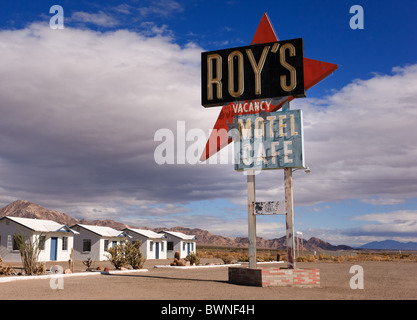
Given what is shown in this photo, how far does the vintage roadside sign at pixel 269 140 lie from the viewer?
648 inches

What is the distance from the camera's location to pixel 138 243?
27.3 meters

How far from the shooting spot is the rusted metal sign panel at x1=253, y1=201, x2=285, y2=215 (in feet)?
53.2

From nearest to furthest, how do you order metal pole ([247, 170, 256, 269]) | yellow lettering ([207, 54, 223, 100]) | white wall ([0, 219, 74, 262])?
metal pole ([247, 170, 256, 269]) < yellow lettering ([207, 54, 223, 100]) < white wall ([0, 219, 74, 262])

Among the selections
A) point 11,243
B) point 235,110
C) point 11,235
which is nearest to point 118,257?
point 235,110

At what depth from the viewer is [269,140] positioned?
664 inches

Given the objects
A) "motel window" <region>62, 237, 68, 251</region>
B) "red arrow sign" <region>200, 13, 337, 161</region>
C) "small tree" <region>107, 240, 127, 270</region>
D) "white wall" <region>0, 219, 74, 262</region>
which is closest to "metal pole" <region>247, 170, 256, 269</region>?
"red arrow sign" <region>200, 13, 337, 161</region>

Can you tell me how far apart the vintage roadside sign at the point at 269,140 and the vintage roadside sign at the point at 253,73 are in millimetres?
963

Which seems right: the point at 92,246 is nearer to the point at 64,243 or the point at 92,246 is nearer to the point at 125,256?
the point at 64,243

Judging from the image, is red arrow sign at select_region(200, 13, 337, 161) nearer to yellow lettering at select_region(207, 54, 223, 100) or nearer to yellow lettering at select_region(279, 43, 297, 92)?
yellow lettering at select_region(279, 43, 297, 92)

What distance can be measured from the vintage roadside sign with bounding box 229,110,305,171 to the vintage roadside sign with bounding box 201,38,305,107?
96 centimetres
